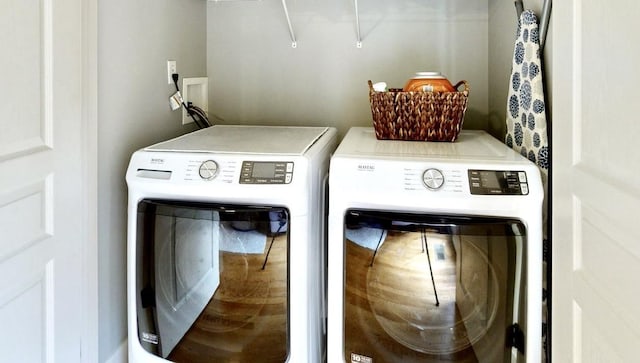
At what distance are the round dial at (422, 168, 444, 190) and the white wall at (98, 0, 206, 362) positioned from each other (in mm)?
1090

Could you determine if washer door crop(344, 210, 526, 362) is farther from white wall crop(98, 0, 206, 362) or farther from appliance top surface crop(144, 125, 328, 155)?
white wall crop(98, 0, 206, 362)

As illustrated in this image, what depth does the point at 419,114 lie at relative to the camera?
1.76 metres

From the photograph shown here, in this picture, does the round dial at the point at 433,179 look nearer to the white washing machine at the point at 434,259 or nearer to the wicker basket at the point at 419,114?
the white washing machine at the point at 434,259

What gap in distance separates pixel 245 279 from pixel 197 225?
0.23 meters

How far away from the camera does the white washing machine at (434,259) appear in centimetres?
133

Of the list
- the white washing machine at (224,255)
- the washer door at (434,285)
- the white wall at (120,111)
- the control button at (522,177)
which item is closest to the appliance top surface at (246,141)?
the white washing machine at (224,255)

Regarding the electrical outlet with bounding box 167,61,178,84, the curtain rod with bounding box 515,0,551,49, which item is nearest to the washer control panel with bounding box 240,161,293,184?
the electrical outlet with bounding box 167,61,178,84

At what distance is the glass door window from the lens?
4.80 feet

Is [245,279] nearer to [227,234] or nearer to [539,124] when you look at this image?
[227,234]

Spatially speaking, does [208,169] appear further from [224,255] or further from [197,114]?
[197,114]
